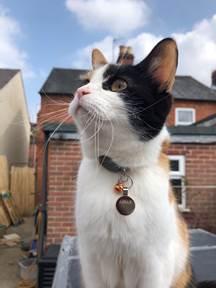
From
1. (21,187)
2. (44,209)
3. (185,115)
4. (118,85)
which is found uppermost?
(185,115)

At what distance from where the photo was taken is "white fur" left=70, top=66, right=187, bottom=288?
1.07 m

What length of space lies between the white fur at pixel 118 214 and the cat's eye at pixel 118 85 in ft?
0.13

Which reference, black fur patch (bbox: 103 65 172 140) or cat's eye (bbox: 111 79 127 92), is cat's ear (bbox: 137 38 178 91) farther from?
cat's eye (bbox: 111 79 127 92)

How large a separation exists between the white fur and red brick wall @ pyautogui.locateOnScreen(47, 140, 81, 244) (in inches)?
104

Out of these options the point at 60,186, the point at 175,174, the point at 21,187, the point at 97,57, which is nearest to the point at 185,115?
the point at 21,187

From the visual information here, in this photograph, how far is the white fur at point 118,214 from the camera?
3.50ft

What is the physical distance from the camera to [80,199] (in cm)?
118

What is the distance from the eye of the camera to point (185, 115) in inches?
472

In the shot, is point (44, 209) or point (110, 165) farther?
point (44, 209)

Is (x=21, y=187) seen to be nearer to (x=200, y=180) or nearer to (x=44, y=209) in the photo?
(x=44, y=209)

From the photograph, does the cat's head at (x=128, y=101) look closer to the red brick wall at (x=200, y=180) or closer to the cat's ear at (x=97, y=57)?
the cat's ear at (x=97, y=57)

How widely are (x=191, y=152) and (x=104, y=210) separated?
10.7ft

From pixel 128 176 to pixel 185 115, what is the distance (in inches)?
446

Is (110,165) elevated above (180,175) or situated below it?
above
